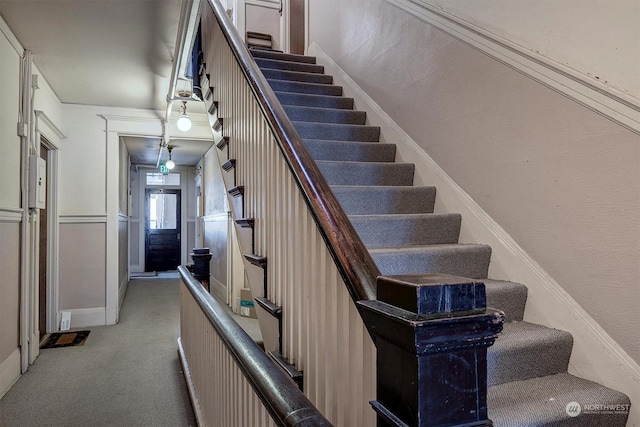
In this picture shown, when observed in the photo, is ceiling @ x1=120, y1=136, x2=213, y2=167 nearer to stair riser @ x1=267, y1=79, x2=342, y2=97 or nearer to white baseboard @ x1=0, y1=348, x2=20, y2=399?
stair riser @ x1=267, y1=79, x2=342, y2=97

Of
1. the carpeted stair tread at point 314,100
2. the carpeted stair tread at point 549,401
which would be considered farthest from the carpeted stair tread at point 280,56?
the carpeted stair tread at point 549,401

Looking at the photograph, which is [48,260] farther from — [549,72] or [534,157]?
[549,72]

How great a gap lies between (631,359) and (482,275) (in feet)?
2.20

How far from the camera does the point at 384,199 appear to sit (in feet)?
7.25

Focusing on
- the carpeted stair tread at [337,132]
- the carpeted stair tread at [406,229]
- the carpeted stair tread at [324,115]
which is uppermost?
the carpeted stair tread at [324,115]

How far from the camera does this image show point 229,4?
17.1ft

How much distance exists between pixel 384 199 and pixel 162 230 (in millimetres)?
8547

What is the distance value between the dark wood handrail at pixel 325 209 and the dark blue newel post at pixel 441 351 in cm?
23

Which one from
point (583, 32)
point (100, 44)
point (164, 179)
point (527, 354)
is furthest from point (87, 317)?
point (164, 179)

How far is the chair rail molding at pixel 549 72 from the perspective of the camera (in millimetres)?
1386

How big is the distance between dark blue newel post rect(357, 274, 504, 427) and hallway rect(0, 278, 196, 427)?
2.22 meters

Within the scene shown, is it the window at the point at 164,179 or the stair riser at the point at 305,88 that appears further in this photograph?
the window at the point at 164,179

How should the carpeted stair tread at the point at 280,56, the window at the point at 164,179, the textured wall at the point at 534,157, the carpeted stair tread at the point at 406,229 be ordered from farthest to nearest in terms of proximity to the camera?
the window at the point at 164,179 < the carpeted stair tread at the point at 280,56 < the carpeted stair tread at the point at 406,229 < the textured wall at the point at 534,157

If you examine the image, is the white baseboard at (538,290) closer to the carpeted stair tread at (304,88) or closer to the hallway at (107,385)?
the carpeted stair tread at (304,88)
